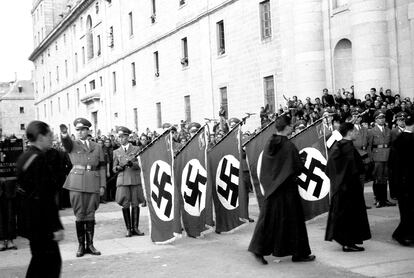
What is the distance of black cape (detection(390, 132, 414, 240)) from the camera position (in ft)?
26.2

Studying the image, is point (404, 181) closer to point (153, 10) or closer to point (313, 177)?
point (313, 177)

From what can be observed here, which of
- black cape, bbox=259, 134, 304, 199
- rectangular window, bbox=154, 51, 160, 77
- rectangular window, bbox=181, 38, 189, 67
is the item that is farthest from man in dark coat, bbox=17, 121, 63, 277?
rectangular window, bbox=154, 51, 160, 77

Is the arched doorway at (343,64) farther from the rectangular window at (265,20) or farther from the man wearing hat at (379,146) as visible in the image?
the man wearing hat at (379,146)

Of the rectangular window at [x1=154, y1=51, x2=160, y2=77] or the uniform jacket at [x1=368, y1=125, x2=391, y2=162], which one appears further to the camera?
the rectangular window at [x1=154, y1=51, x2=160, y2=77]

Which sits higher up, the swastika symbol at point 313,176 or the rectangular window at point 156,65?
the rectangular window at point 156,65

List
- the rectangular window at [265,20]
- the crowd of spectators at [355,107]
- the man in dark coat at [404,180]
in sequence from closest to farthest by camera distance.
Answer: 1. the man in dark coat at [404,180]
2. the crowd of spectators at [355,107]
3. the rectangular window at [265,20]

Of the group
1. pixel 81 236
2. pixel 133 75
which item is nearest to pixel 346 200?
pixel 81 236

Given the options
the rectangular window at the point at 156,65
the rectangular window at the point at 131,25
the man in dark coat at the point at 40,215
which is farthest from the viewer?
the rectangular window at the point at 131,25

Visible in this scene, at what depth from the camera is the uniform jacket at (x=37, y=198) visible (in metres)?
5.06

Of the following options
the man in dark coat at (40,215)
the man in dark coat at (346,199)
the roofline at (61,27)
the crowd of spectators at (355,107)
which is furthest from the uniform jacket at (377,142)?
the roofline at (61,27)

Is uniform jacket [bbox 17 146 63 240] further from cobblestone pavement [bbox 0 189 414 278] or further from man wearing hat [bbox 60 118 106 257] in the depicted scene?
man wearing hat [bbox 60 118 106 257]

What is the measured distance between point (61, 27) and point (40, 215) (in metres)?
54.9

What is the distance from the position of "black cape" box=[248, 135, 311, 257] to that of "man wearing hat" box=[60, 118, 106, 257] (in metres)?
2.72

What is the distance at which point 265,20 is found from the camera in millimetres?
24109
